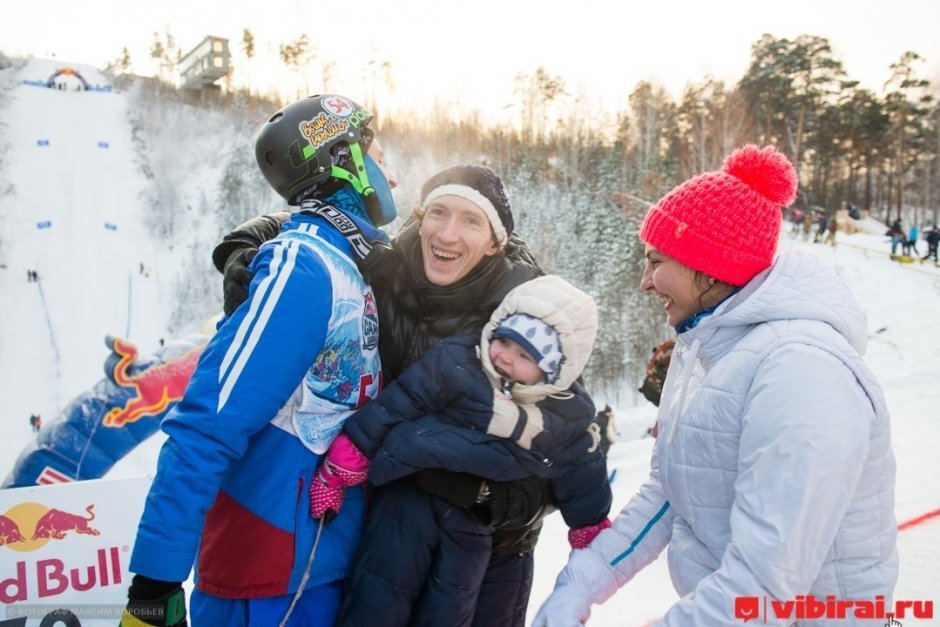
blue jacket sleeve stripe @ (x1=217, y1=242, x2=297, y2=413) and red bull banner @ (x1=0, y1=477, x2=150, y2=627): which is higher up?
blue jacket sleeve stripe @ (x1=217, y1=242, x2=297, y2=413)

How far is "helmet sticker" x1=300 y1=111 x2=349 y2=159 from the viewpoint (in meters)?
1.85

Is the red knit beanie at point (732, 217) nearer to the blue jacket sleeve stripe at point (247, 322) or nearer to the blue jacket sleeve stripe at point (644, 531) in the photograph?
the blue jacket sleeve stripe at point (644, 531)

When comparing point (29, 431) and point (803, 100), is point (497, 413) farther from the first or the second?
point (803, 100)

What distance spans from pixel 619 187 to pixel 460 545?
3134 cm

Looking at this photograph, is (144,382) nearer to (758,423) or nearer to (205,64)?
(758,423)

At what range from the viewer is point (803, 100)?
35312 mm

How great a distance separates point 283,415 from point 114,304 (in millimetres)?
26490

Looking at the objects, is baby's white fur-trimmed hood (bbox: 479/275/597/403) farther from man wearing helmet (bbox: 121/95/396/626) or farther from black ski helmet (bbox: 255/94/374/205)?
black ski helmet (bbox: 255/94/374/205)

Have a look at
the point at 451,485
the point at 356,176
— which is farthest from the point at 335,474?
the point at 356,176

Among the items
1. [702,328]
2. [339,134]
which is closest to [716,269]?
[702,328]

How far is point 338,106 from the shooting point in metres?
1.93

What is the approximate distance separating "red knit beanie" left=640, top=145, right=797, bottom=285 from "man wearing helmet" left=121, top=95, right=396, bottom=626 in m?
0.91

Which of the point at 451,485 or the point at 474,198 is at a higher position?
the point at 474,198

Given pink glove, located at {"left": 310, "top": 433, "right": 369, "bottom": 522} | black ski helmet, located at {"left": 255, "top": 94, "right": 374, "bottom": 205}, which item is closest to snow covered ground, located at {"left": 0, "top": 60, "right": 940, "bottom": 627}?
pink glove, located at {"left": 310, "top": 433, "right": 369, "bottom": 522}
